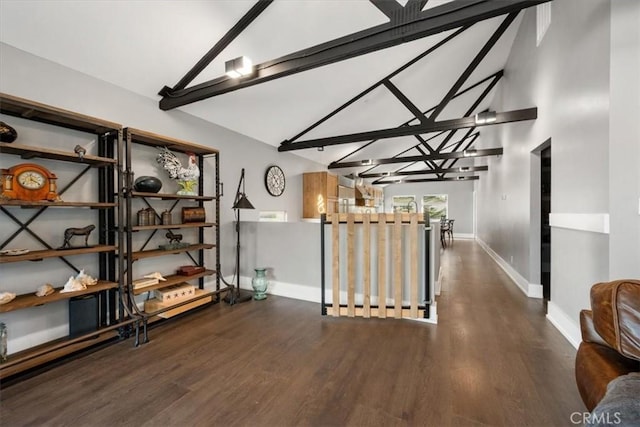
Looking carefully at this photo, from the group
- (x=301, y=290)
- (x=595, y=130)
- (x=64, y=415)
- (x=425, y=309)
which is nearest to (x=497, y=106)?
(x=595, y=130)

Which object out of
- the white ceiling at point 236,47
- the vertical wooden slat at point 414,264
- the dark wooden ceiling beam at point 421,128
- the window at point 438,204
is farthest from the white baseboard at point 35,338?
the window at point 438,204

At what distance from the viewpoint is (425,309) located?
307 centimetres

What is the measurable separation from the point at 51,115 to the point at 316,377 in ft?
9.76

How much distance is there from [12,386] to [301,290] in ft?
8.94

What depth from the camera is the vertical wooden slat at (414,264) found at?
9.93 feet

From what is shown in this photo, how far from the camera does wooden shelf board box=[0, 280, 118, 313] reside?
6.67ft

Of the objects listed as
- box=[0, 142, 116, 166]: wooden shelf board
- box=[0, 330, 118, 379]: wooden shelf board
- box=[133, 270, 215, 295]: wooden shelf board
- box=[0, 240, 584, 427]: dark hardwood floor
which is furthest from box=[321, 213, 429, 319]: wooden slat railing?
box=[0, 142, 116, 166]: wooden shelf board

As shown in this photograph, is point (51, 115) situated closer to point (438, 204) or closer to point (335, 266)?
point (335, 266)

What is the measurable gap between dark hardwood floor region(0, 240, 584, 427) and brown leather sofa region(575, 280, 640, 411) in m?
0.54

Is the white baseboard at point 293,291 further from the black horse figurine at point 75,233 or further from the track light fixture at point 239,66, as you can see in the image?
the track light fixture at point 239,66

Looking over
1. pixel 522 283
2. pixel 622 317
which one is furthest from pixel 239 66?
pixel 522 283

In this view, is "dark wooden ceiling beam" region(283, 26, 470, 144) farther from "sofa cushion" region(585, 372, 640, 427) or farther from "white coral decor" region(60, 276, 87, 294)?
"white coral decor" region(60, 276, 87, 294)

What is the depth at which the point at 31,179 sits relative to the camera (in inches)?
86.0

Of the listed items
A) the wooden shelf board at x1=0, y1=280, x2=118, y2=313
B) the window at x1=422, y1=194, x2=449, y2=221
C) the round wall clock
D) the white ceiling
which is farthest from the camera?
the window at x1=422, y1=194, x2=449, y2=221
